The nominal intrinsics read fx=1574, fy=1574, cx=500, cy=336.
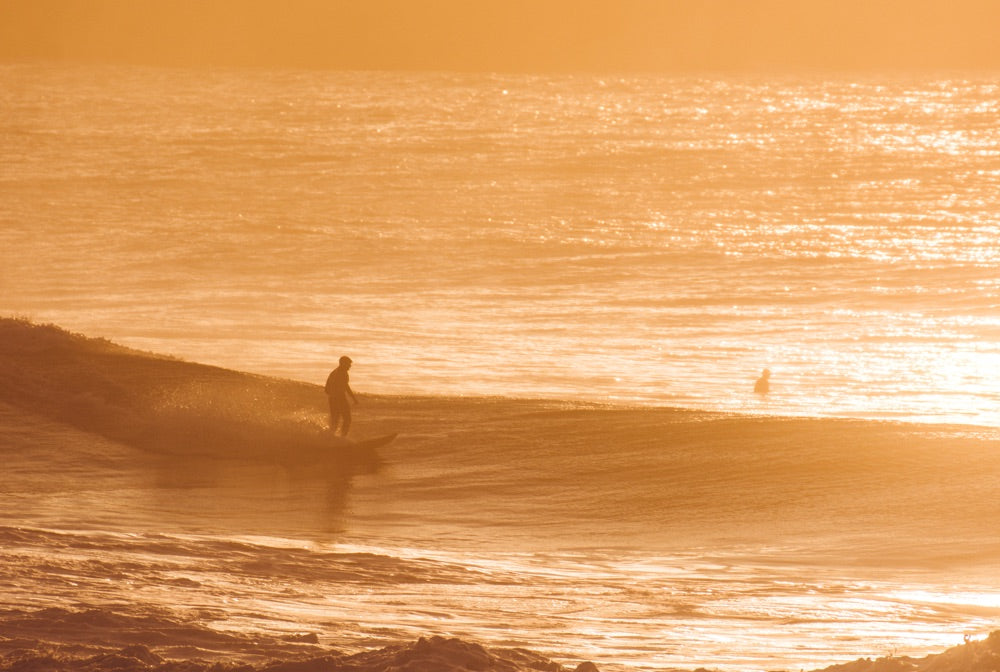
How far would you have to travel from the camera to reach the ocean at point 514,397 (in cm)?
1027

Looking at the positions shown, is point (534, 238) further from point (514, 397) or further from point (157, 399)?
point (157, 399)

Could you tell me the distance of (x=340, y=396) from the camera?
17.0 m

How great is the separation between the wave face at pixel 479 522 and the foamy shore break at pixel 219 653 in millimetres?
55

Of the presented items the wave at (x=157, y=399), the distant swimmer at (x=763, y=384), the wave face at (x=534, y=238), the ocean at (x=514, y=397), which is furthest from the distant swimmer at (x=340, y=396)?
the distant swimmer at (x=763, y=384)

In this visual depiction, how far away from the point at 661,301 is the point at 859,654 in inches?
1281

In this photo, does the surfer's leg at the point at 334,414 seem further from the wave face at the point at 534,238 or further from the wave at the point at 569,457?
the wave face at the point at 534,238

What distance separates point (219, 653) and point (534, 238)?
4722cm

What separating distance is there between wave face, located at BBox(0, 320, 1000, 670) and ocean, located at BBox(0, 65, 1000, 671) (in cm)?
5

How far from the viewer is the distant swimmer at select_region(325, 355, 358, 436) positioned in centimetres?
1684

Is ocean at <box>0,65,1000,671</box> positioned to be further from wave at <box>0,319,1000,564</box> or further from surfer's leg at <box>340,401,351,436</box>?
surfer's leg at <box>340,401,351,436</box>

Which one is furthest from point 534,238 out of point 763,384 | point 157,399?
point 157,399

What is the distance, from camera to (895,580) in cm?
1171

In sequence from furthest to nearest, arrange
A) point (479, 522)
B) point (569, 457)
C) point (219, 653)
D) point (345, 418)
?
point (345, 418) < point (569, 457) < point (479, 522) < point (219, 653)

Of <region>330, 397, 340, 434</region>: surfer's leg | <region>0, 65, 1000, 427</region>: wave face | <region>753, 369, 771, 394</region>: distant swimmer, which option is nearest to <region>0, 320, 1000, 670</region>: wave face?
<region>330, 397, 340, 434</region>: surfer's leg
